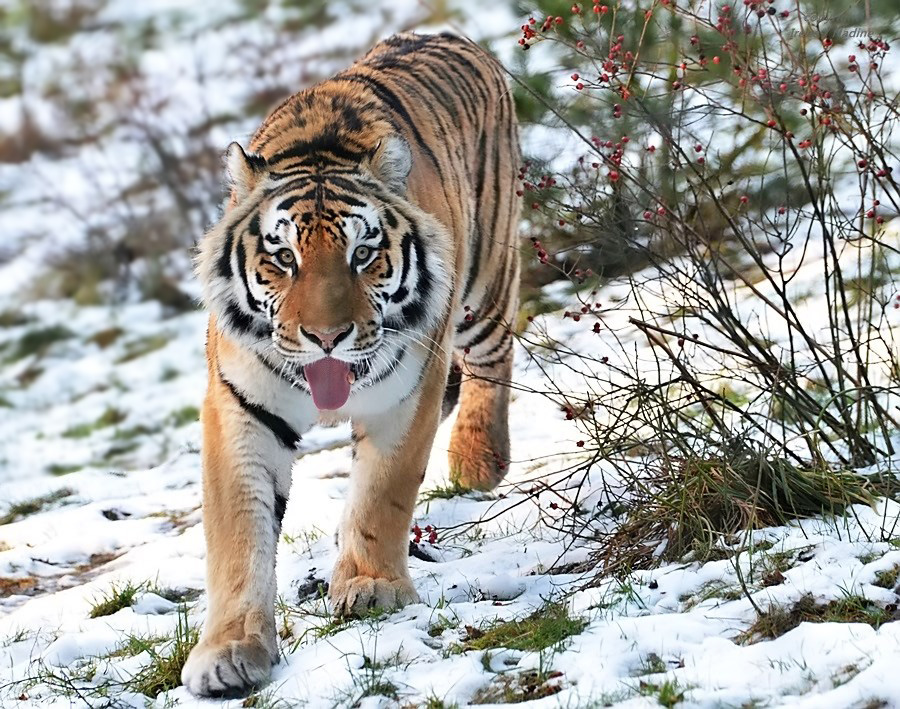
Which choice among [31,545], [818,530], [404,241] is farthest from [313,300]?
[31,545]

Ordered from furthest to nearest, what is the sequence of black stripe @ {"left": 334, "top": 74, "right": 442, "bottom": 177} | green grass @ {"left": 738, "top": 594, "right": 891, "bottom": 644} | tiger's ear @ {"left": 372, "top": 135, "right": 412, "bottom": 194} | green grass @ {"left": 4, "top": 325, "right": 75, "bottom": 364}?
green grass @ {"left": 4, "top": 325, "right": 75, "bottom": 364} < black stripe @ {"left": 334, "top": 74, "right": 442, "bottom": 177} < tiger's ear @ {"left": 372, "top": 135, "right": 412, "bottom": 194} < green grass @ {"left": 738, "top": 594, "right": 891, "bottom": 644}

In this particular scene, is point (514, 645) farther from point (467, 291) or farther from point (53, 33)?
point (53, 33)

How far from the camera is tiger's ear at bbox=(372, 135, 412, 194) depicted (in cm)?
377

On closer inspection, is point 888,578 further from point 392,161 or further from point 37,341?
point 37,341

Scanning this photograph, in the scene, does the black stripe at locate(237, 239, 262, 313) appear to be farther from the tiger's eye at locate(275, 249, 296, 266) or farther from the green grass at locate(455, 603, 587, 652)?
the green grass at locate(455, 603, 587, 652)

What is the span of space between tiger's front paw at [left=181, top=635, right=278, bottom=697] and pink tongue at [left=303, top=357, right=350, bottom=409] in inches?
27.0

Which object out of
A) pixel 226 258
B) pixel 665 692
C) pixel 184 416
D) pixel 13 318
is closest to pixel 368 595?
pixel 226 258

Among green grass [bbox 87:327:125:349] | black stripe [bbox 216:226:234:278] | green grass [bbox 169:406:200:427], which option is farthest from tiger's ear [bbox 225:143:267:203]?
green grass [bbox 87:327:125:349]

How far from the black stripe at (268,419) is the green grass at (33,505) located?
8.58ft

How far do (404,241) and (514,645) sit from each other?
1.29m

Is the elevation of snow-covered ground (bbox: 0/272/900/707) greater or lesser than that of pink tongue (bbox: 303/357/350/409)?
lesser

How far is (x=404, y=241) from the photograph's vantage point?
12.2 feet

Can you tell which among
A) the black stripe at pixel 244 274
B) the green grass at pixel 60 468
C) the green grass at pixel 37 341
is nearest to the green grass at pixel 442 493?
the black stripe at pixel 244 274

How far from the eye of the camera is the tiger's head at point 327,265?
3385 millimetres
